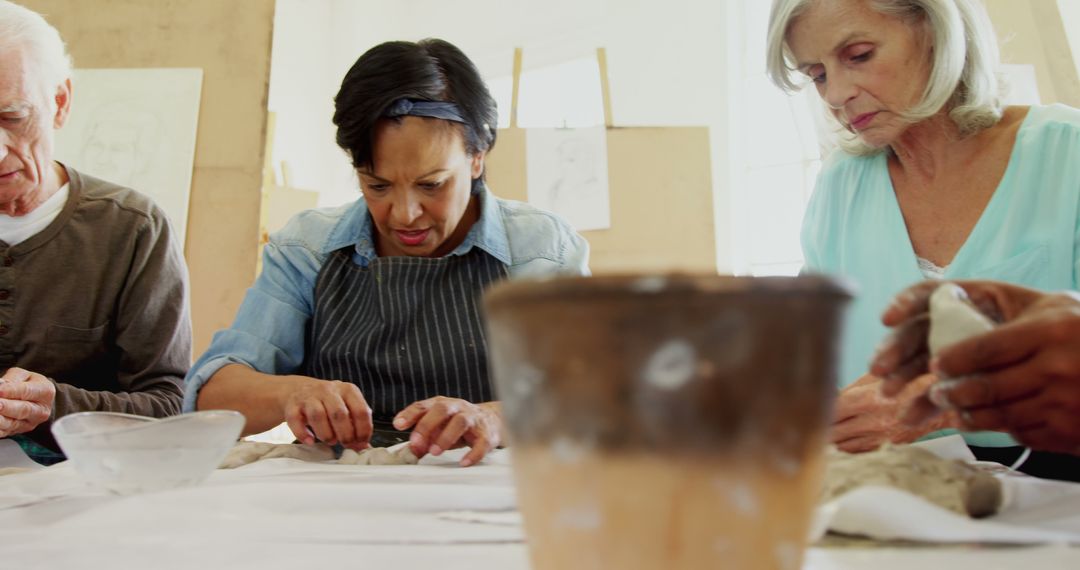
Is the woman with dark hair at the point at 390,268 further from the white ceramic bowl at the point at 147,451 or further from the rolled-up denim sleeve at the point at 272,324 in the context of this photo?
the white ceramic bowl at the point at 147,451

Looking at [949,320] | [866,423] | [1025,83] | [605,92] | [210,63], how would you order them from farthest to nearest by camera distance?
[605,92] → [210,63] → [1025,83] → [866,423] → [949,320]

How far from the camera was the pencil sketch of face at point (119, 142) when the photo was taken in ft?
8.14

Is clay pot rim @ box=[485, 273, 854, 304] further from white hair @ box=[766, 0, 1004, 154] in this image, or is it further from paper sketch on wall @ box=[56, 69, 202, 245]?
paper sketch on wall @ box=[56, 69, 202, 245]

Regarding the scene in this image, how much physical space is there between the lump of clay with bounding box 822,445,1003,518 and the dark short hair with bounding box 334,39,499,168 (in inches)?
35.6

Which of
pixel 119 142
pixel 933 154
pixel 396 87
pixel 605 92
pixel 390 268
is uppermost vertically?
pixel 605 92

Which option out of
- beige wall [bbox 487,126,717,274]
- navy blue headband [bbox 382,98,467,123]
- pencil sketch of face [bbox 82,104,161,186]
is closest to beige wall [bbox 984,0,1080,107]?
beige wall [bbox 487,126,717,274]

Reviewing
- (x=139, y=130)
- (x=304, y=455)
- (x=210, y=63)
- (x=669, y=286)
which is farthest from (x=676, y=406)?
(x=139, y=130)

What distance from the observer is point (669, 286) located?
24cm

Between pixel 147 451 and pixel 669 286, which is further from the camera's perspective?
pixel 147 451

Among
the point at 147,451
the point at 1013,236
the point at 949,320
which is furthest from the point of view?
the point at 1013,236

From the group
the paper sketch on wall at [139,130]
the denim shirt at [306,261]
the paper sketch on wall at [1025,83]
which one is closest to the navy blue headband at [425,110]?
the denim shirt at [306,261]

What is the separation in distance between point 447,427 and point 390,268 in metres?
0.45

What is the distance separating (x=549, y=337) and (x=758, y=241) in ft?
12.3

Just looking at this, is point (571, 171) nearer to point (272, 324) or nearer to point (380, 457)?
point (272, 324)
